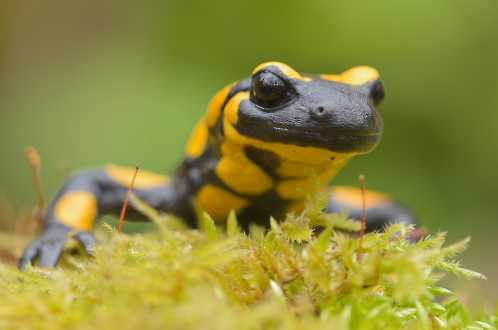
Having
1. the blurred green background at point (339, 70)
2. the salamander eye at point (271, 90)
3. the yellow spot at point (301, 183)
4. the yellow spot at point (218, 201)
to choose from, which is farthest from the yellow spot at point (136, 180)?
the blurred green background at point (339, 70)

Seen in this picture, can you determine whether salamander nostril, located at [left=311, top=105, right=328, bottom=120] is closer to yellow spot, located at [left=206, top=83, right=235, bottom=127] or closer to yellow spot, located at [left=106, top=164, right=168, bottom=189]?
yellow spot, located at [left=206, top=83, right=235, bottom=127]

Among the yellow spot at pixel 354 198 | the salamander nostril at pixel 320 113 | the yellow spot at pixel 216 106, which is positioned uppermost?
the salamander nostril at pixel 320 113

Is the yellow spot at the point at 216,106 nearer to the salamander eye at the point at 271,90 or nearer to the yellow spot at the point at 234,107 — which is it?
the yellow spot at the point at 234,107

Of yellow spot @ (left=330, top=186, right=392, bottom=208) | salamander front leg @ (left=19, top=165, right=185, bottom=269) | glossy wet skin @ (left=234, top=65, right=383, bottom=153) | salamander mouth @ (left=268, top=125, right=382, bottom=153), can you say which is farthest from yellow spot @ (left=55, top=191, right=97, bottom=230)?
yellow spot @ (left=330, top=186, right=392, bottom=208)

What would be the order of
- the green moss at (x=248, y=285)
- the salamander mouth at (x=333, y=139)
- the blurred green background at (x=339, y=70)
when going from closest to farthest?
the green moss at (x=248, y=285)
the salamander mouth at (x=333, y=139)
the blurred green background at (x=339, y=70)

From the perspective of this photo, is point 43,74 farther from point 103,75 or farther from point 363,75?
point 363,75

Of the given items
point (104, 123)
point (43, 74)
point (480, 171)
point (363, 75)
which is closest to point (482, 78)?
point (480, 171)
